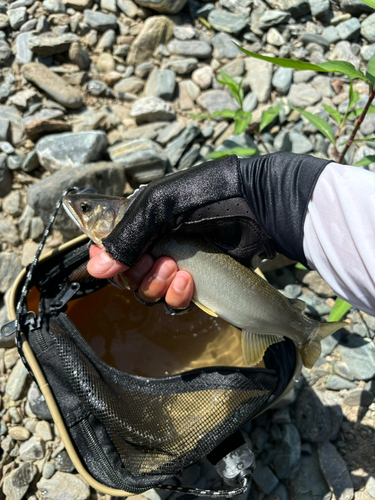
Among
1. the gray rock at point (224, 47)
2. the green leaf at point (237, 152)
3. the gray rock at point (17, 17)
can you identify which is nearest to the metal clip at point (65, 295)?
the green leaf at point (237, 152)

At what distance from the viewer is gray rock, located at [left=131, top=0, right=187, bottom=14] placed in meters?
5.08

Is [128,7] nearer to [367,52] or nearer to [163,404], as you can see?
[367,52]

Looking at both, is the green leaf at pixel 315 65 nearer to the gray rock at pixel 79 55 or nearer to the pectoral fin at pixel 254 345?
the pectoral fin at pixel 254 345

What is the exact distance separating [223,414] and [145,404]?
1.69 feet

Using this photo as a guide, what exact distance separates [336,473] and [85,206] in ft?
8.64

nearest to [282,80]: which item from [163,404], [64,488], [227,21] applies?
[227,21]

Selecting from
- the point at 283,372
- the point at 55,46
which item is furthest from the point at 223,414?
the point at 55,46

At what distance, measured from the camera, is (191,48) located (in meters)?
5.05

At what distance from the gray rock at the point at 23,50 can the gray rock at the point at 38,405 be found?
12.0 ft

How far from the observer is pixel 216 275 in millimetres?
2436

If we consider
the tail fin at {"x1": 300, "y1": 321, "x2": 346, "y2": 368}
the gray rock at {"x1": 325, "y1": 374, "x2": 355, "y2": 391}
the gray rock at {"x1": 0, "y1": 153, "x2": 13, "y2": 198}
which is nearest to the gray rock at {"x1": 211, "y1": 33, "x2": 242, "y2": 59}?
the gray rock at {"x1": 0, "y1": 153, "x2": 13, "y2": 198}

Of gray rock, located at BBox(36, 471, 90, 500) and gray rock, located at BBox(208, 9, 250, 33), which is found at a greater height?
gray rock, located at BBox(208, 9, 250, 33)

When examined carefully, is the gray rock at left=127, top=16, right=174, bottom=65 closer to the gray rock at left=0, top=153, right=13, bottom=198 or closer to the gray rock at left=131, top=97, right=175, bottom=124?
the gray rock at left=131, top=97, right=175, bottom=124

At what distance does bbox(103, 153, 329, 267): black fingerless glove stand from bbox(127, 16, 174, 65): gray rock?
3.22m
